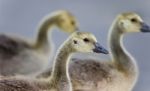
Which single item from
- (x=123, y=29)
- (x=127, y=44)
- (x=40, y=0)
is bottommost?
(x=123, y=29)

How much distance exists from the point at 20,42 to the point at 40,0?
228 inches

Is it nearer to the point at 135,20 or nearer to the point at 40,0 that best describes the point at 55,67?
the point at 135,20

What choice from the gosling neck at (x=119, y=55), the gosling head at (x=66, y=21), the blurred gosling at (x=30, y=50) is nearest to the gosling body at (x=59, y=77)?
the gosling neck at (x=119, y=55)

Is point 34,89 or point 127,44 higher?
point 127,44

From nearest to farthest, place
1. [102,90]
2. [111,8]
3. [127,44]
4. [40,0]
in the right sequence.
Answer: [102,90], [127,44], [111,8], [40,0]

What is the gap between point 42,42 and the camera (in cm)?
884

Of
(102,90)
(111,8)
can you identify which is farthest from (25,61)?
(111,8)

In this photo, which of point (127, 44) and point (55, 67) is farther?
point (127, 44)

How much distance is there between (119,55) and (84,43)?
1.00m

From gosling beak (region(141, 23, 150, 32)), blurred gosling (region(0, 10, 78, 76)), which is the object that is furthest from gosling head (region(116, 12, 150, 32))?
blurred gosling (region(0, 10, 78, 76))

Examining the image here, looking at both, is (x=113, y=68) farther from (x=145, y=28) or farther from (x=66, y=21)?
(x=66, y=21)

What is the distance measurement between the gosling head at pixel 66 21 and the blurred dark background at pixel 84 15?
1540 mm

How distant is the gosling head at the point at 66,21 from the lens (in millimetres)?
8766

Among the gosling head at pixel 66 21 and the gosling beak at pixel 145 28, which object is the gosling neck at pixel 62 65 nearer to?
the gosling beak at pixel 145 28
